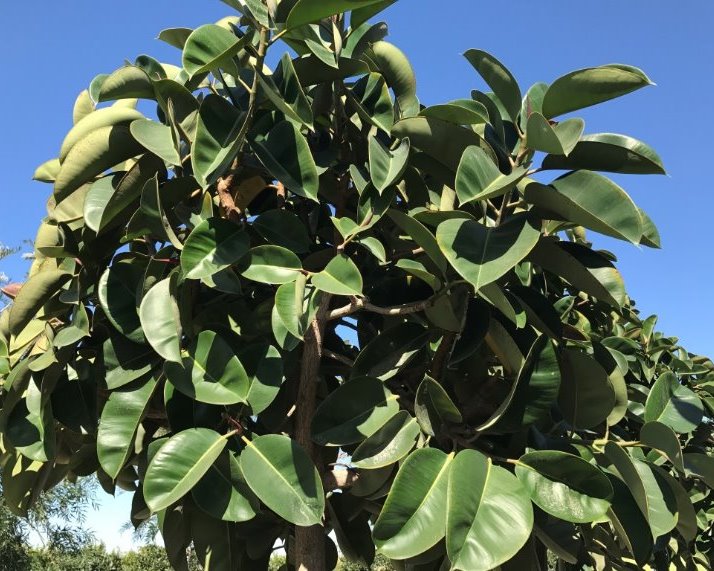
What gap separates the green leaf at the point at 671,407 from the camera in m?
1.95

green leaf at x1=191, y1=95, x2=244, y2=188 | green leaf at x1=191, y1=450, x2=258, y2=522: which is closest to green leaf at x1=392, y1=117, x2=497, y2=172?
green leaf at x1=191, y1=95, x2=244, y2=188

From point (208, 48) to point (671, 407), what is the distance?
4.91 ft

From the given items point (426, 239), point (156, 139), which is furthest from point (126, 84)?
point (426, 239)

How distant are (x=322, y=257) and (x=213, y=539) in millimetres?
746

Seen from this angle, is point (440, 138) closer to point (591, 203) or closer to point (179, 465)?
point (591, 203)

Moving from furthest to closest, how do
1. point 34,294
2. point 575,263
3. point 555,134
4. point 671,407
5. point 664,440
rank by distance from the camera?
1. point 671,407
2. point 34,294
3. point 664,440
4. point 575,263
5. point 555,134

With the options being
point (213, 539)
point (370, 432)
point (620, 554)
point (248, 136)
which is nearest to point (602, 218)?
point (370, 432)

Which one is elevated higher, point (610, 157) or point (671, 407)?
point (610, 157)

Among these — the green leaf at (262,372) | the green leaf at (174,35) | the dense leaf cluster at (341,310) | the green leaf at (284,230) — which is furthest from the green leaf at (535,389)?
the green leaf at (174,35)

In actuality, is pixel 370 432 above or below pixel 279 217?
below

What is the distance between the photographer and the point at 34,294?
1850 millimetres

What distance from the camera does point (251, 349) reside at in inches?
66.3

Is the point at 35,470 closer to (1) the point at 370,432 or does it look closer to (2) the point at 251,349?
(2) the point at 251,349

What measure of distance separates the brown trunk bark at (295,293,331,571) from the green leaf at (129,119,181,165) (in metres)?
0.53
